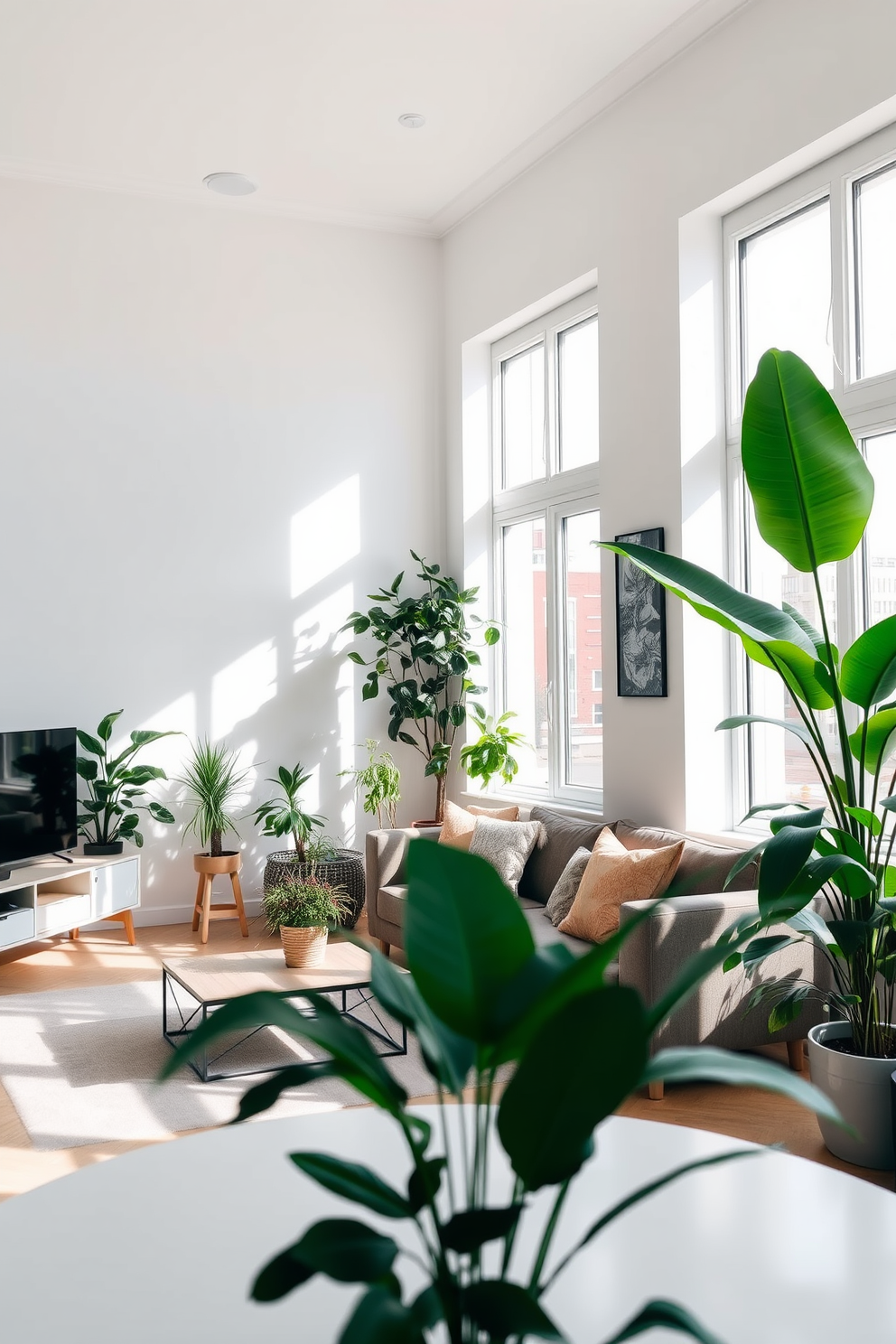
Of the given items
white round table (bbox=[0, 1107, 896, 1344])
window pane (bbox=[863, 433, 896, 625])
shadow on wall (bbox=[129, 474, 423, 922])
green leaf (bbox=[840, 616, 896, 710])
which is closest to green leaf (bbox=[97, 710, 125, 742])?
shadow on wall (bbox=[129, 474, 423, 922])

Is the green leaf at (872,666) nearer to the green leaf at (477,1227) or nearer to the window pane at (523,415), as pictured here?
the green leaf at (477,1227)

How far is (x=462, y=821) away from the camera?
5.45 metres

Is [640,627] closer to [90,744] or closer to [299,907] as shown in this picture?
[299,907]

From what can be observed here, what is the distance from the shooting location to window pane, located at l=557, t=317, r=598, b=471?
5844 mm

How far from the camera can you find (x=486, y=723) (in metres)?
6.44

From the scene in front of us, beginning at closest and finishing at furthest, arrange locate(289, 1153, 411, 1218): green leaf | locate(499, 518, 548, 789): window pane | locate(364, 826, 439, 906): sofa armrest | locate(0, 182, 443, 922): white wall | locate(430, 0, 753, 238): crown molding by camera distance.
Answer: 1. locate(289, 1153, 411, 1218): green leaf
2. locate(430, 0, 753, 238): crown molding
3. locate(364, 826, 439, 906): sofa armrest
4. locate(0, 182, 443, 922): white wall
5. locate(499, 518, 548, 789): window pane

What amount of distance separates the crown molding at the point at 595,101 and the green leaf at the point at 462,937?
15.4ft

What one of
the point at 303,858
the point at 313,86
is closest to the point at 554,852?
the point at 303,858

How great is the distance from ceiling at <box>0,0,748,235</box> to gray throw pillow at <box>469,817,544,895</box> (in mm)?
3390

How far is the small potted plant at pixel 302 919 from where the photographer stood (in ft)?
13.3

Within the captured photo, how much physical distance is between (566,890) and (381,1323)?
13.3 feet

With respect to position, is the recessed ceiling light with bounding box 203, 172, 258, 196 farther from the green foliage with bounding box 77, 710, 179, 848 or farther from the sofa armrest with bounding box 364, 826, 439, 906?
the sofa armrest with bounding box 364, 826, 439, 906

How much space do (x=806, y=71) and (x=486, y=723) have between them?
3.59m

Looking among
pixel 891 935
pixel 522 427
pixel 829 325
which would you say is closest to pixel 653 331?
pixel 829 325
